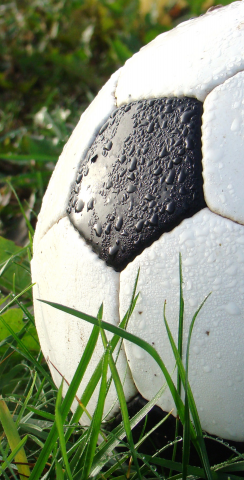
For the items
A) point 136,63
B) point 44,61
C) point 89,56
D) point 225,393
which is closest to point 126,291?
point 225,393

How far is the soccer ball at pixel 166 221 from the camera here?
98 centimetres

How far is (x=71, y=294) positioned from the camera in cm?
116

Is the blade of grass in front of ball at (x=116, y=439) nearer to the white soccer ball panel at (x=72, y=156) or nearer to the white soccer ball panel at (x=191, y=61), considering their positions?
the white soccer ball panel at (x=72, y=156)

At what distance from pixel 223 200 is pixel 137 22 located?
2.85 meters

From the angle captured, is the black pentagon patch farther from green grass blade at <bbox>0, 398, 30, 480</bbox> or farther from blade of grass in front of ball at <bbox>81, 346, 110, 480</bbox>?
green grass blade at <bbox>0, 398, 30, 480</bbox>

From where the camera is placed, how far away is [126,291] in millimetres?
1055

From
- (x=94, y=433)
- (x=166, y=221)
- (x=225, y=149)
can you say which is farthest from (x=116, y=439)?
(x=225, y=149)

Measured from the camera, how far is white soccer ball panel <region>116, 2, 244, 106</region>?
1.08 meters

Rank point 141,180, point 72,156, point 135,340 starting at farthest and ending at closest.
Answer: point 72,156, point 141,180, point 135,340

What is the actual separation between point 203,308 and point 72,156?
57cm

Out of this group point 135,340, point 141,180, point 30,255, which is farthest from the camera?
point 30,255

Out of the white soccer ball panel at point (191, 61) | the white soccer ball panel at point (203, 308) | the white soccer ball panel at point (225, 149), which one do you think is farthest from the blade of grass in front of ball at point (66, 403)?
the white soccer ball panel at point (191, 61)

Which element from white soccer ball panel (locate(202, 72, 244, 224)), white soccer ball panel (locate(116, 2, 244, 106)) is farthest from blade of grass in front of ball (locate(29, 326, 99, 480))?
white soccer ball panel (locate(116, 2, 244, 106))

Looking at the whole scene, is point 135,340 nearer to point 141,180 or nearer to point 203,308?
point 203,308
